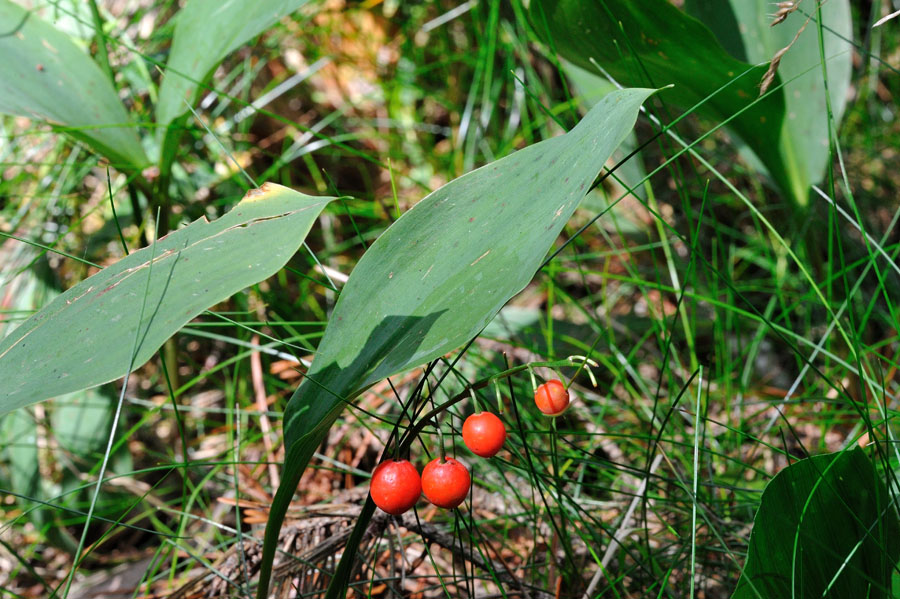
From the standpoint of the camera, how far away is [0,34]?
1.10 meters

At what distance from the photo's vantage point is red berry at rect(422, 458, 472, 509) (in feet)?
1.82

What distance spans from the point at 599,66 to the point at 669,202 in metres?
0.76

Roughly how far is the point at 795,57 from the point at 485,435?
2.93 feet

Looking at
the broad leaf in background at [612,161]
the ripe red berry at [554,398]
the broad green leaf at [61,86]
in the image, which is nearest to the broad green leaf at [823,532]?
the ripe red berry at [554,398]

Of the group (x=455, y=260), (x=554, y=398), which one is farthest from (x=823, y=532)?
(x=455, y=260)

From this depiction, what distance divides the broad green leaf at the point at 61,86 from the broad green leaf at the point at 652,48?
0.62 meters

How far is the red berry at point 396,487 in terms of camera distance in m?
0.56

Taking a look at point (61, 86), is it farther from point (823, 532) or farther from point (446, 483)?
point (823, 532)

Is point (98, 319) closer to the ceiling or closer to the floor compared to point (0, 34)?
closer to the floor

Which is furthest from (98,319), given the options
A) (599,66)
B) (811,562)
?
(599,66)

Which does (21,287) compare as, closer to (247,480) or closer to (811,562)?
(247,480)

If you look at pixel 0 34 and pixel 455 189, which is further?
pixel 0 34

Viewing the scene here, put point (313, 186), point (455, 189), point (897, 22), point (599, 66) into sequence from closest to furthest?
point (455, 189), point (599, 66), point (897, 22), point (313, 186)

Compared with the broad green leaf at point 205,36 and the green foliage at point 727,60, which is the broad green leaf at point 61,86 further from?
the green foliage at point 727,60
